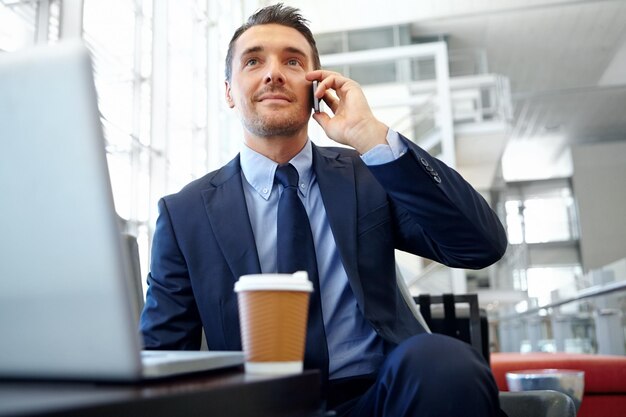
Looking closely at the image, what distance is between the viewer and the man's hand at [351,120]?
1104mm

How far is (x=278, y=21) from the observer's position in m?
1.62

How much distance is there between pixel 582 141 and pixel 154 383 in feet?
58.2

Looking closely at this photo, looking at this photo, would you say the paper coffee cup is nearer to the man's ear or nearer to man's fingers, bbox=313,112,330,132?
man's fingers, bbox=313,112,330,132

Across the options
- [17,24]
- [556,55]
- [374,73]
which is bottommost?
[17,24]

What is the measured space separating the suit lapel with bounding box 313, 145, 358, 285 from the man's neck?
0.04 metres

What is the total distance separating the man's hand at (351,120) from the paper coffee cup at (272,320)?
491 millimetres

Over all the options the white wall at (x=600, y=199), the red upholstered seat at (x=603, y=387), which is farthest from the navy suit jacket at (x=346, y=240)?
the white wall at (x=600, y=199)

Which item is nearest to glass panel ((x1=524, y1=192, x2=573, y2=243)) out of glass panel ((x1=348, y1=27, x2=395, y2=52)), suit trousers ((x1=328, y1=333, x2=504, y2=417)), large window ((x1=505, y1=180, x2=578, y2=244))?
large window ((x1=505, y1=180, x2=578, y2=244))

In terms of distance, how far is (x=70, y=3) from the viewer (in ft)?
9.84

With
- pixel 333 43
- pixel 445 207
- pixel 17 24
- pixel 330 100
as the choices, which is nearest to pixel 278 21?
pixel 330 100

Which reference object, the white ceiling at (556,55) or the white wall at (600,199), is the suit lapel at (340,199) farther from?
the white wall at (600,199)

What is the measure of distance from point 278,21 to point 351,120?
0.59m

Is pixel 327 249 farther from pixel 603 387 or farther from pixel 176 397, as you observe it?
pixel 603 387

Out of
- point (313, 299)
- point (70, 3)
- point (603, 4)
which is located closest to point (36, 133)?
point (313, 299)
